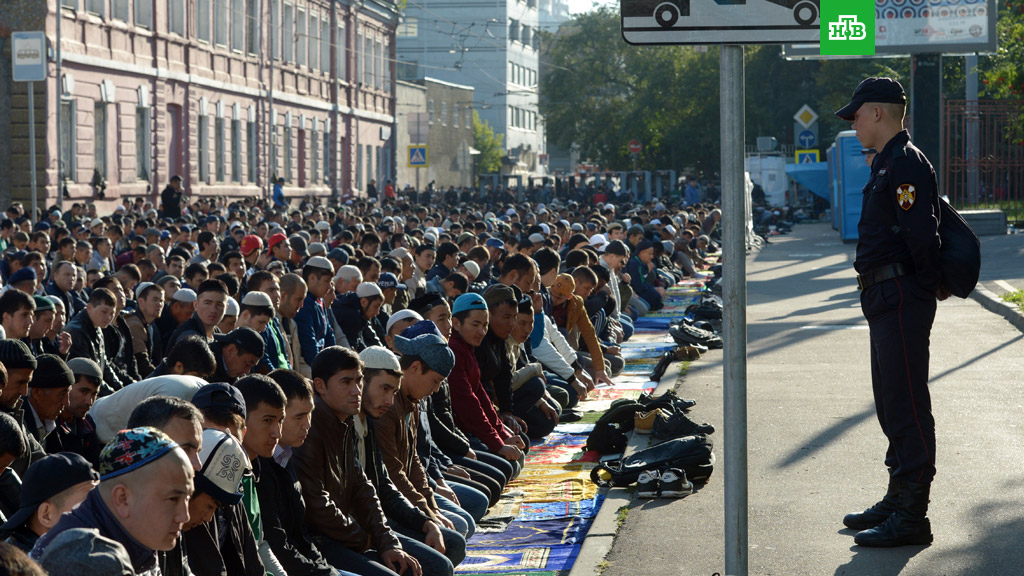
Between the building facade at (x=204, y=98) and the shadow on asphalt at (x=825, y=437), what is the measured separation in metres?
18.3

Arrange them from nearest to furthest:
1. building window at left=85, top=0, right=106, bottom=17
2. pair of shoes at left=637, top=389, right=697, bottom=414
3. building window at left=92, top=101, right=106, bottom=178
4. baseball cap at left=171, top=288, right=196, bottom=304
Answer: pair of shoes at left=637, top=389, right=697, bottom=414
baseball cap at left=171, top=288, right=196, bottom=304
building window at left=85, top=0, right=106, bottom=17
building window at left=92, top=101, right=106, bottom=178

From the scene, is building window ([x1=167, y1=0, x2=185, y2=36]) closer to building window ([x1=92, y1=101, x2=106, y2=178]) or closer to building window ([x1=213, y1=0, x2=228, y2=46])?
building window ([x1=213, y1=0, x2=228, y2=46])

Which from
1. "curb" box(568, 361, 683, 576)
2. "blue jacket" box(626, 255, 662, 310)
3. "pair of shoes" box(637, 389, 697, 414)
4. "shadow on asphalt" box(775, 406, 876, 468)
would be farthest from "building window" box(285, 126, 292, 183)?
"curb" box(568, 361, 683, 576)

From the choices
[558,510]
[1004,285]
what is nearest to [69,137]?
[1004,285]

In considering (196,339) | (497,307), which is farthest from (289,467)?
(497,307)

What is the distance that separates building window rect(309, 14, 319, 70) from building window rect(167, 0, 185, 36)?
42.6 ft

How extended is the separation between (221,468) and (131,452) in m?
0.94

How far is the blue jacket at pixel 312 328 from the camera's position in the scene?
449 inches

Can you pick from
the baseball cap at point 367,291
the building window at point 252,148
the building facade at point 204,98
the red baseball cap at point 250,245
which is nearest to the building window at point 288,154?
the building facade at point 204,98

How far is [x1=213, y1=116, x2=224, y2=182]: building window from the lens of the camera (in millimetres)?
41397

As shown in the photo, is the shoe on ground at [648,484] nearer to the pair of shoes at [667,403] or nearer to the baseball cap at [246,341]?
the pair of shoes at [667,403]

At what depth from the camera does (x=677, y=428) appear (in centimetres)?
1003

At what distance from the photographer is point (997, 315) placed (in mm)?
17922

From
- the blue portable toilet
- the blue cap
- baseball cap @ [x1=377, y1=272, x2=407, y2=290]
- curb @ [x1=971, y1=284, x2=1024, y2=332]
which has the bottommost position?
curb @ [x1=971, y1=284, x2=1024, y2=332]
